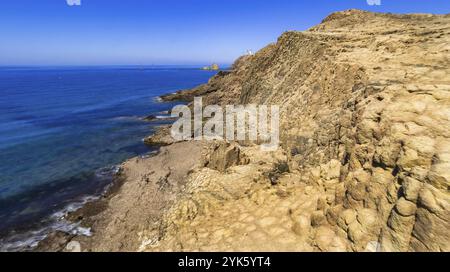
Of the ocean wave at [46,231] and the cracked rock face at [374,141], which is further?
the ocean wave at [46,231]

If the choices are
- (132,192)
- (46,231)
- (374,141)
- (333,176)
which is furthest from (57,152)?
(374,141)

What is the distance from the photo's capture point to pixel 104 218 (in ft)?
61.1

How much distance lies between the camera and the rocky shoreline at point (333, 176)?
7.51 m

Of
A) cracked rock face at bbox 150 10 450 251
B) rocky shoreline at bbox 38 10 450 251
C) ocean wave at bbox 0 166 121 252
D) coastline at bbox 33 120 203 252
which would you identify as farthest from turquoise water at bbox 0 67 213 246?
cracked rock face at bbox 150 10 450 251

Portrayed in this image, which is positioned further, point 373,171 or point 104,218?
point 104,218

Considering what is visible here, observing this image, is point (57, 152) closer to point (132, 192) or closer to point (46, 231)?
point (132, 192)

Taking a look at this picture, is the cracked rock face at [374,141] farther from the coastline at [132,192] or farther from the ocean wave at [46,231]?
the ocean wave at [46,231]

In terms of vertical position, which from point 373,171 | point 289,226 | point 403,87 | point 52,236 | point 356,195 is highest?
point 403,87

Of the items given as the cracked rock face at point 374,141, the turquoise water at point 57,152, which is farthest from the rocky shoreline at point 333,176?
the turquoise water at point 57,152

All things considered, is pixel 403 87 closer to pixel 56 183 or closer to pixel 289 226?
pixel 289 226

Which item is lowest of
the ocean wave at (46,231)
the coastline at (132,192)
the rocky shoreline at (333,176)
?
the ocean wave at (46,231)
